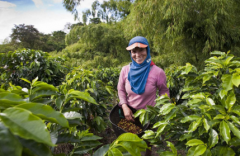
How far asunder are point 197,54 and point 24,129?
17.2 ft

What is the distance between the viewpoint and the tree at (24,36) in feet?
67.7

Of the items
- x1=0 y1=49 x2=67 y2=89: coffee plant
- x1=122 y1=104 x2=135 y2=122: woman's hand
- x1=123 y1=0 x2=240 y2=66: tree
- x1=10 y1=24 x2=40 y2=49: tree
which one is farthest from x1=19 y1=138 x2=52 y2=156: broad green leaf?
x1=10 y1=24 x2=40 y2=49: tree

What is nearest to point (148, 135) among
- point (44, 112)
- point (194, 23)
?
point (44, 112)

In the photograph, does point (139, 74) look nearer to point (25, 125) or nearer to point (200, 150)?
point (200, 150)

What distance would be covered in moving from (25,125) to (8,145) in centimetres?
5

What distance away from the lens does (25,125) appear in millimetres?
269

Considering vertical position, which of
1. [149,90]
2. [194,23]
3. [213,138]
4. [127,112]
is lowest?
[127,112]

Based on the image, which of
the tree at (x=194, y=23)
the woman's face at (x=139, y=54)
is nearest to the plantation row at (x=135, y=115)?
the woman's face at (x=139, y=54)

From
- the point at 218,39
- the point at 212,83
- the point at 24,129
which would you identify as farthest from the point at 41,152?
the point at 218,39

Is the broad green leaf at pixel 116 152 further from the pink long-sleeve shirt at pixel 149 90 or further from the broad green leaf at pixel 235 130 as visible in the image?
the pink long-sleeve shirt at pixel 149 90

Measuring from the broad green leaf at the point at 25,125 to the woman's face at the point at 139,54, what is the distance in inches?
52.7

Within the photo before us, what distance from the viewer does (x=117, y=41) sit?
458 inches

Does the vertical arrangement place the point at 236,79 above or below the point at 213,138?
above

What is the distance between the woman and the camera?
1.49m
